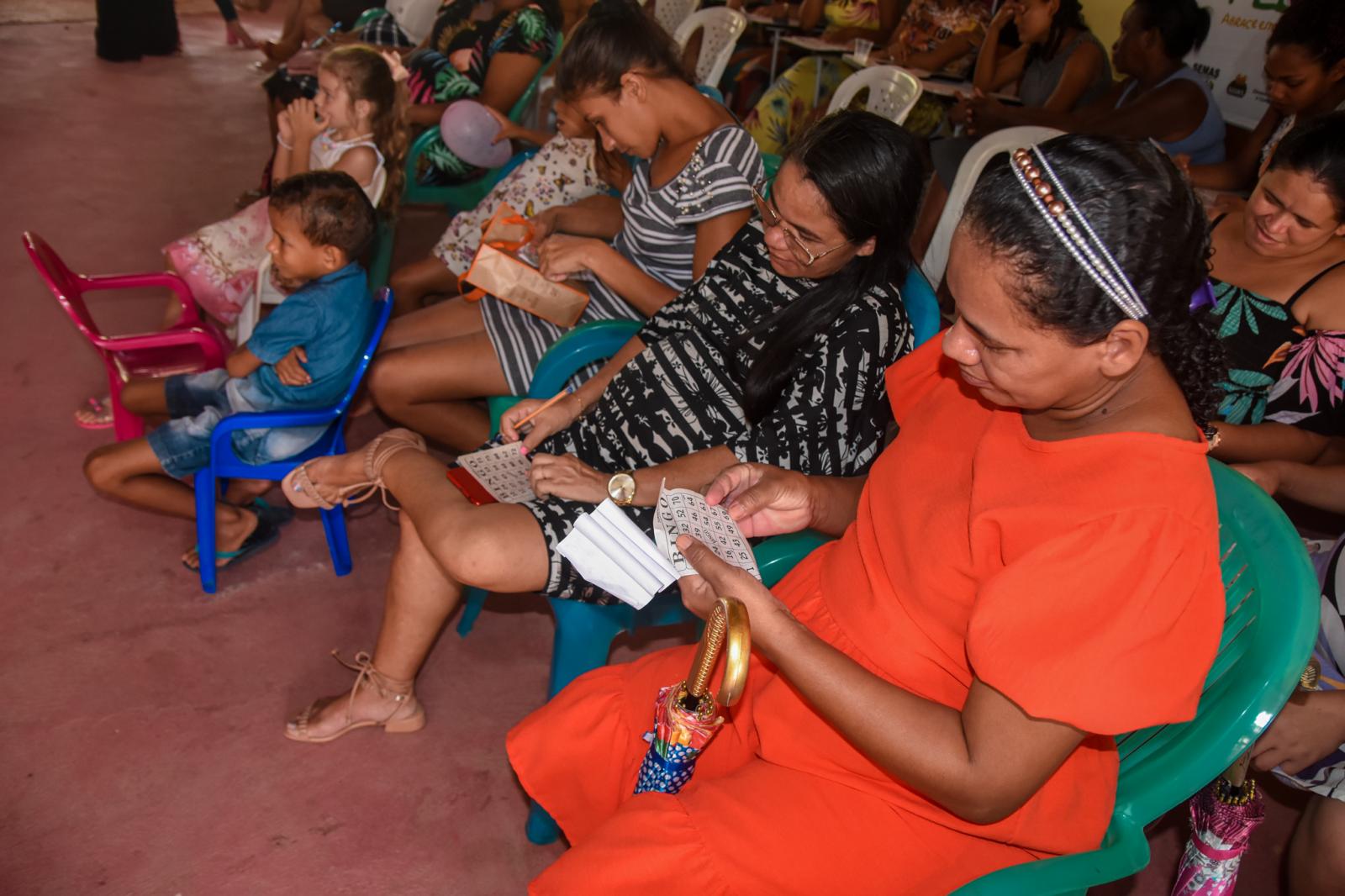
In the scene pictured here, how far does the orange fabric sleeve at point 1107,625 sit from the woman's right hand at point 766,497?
0.60m

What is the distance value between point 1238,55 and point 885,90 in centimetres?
180

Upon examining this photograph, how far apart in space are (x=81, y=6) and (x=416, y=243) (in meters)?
6.71

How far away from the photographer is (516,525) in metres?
1.86

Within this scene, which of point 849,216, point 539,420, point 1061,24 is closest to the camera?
point 849,216

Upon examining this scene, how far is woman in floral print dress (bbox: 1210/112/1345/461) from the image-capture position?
209 centimetres

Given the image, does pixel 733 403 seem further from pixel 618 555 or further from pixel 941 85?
pixel 941 85

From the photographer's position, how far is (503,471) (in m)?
2.09

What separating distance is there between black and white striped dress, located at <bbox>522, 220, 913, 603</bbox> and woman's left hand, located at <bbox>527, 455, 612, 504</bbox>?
30mm

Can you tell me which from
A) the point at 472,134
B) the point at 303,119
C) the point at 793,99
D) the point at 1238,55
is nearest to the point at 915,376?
the point at 303,119

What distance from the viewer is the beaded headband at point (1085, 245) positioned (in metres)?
1.08

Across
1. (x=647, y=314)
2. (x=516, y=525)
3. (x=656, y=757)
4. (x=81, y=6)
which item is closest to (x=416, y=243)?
(x=647, y=314)

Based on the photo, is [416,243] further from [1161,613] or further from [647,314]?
[1161,613]

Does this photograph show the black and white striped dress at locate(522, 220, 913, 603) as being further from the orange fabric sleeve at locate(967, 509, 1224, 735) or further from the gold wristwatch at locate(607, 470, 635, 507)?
the orange fabric sleeve at locate(967, 509, 1224, 735)

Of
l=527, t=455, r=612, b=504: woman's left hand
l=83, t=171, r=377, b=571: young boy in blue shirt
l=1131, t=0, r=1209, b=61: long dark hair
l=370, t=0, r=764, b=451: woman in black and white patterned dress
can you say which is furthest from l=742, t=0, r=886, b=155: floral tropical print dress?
l=527, t=455, r=612, b=504: woman's left hand
